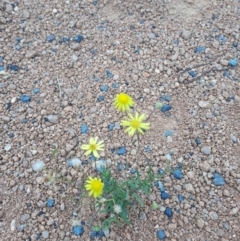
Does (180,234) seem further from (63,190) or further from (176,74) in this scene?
(176,74)

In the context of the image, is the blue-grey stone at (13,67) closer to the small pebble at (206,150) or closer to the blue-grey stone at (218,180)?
the small pebble at (206,150)

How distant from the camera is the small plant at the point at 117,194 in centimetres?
193

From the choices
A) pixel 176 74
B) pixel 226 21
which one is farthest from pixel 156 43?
pixel 226 21

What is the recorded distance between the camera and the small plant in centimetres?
193

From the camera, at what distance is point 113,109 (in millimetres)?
2385

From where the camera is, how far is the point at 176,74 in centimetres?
253

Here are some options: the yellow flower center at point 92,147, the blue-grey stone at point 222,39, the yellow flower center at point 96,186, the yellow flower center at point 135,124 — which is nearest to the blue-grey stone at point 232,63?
the blue-grey stone at point 222,39

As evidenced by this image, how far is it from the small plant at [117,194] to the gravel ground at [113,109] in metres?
0.09

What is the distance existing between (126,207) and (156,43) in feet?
3.61

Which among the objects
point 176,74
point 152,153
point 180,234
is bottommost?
point 180,234

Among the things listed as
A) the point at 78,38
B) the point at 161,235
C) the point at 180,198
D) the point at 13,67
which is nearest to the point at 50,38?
the point at 78,38

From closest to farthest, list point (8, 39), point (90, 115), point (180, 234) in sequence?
point (180, 234), point (90, 115), point (8, 39)

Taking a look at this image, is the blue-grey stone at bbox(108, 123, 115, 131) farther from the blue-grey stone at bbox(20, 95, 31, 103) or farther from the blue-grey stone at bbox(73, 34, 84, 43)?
the blue-grey stone at bbox(73, 34, 84, 43)

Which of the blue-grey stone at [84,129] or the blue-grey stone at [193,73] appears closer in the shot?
the blue-grey stone at [84,129]
